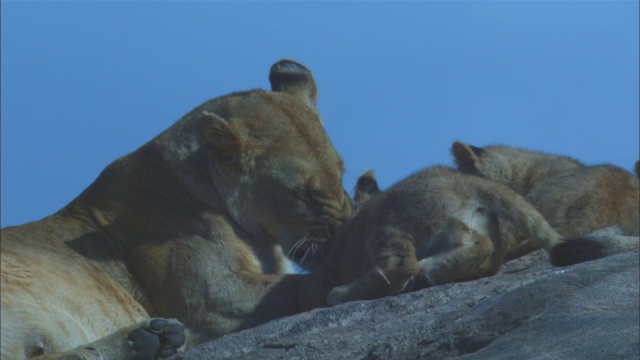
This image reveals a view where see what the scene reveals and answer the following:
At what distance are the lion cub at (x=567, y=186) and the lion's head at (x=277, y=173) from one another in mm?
1492

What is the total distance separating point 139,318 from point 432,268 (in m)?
→ 2.17

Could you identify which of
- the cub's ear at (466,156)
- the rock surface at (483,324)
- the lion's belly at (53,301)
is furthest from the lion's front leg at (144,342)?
the cub's ear at (466,156)

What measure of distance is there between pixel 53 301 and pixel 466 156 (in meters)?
3.67

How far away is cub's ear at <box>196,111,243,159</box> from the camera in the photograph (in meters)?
8.09

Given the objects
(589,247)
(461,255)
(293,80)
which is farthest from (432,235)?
(293,80)

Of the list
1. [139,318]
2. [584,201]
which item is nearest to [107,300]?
[139,318]

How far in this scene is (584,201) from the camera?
27.7ft

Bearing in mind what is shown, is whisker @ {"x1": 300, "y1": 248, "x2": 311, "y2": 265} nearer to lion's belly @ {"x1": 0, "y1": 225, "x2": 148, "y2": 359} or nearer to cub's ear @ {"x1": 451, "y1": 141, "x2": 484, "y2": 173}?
lion's belly @ {"x1": 0, "y1": 225, "x2": 148, "y2": 359}

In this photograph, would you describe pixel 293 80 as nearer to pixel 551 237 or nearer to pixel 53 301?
pixel 53 301

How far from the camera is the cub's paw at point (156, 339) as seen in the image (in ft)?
21.3

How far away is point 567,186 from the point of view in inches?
341

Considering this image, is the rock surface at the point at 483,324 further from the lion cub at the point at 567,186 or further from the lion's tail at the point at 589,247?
the lion cub at the point at 567,186

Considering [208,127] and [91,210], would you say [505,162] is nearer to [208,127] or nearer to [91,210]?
[208,127]

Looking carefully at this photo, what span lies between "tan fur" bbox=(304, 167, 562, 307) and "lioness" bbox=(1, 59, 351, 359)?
37.0 inches
